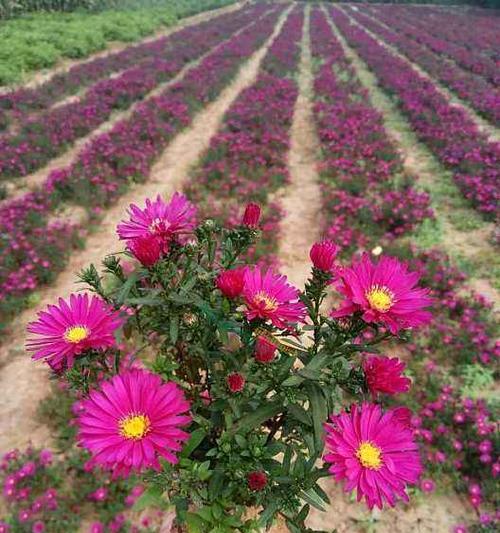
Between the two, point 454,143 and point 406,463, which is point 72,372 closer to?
point 406,463

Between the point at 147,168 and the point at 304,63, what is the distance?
1188 centimetres

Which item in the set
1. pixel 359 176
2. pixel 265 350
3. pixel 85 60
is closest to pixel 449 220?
pixel 359 176

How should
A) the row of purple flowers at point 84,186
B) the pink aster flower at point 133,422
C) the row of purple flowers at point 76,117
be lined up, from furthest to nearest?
the row of purple flowers at point 76,117 → the row of purple flowers at point 84,186 → the pink aster flower at point 133,422

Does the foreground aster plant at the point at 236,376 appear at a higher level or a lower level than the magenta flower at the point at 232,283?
lower

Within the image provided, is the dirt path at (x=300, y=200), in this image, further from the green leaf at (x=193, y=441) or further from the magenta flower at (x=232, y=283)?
the magenta flower at (x=232, y=283)

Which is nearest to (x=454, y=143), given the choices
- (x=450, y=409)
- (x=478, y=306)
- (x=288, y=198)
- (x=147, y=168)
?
(x=288, y=198)

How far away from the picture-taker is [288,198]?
7301mm

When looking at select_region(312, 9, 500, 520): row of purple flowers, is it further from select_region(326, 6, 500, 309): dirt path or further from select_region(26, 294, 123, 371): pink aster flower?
select_region(26, 294, 123, 371): pink aster flower

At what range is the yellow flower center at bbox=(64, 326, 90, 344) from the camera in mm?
1330

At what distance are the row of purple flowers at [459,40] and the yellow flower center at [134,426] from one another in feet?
51.3

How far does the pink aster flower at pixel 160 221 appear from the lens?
1.47m

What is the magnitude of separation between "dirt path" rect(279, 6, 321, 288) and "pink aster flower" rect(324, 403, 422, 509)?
381 centimetres

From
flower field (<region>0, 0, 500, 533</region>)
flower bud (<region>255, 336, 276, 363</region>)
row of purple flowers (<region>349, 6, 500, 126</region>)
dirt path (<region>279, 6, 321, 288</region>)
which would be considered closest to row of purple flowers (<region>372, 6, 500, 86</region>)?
row of purple flowers (<region>349, 6, 500, 126</region>)

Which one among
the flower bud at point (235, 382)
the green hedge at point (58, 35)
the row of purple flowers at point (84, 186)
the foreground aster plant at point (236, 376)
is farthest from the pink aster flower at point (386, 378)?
the green hedge at point (58, 35)
